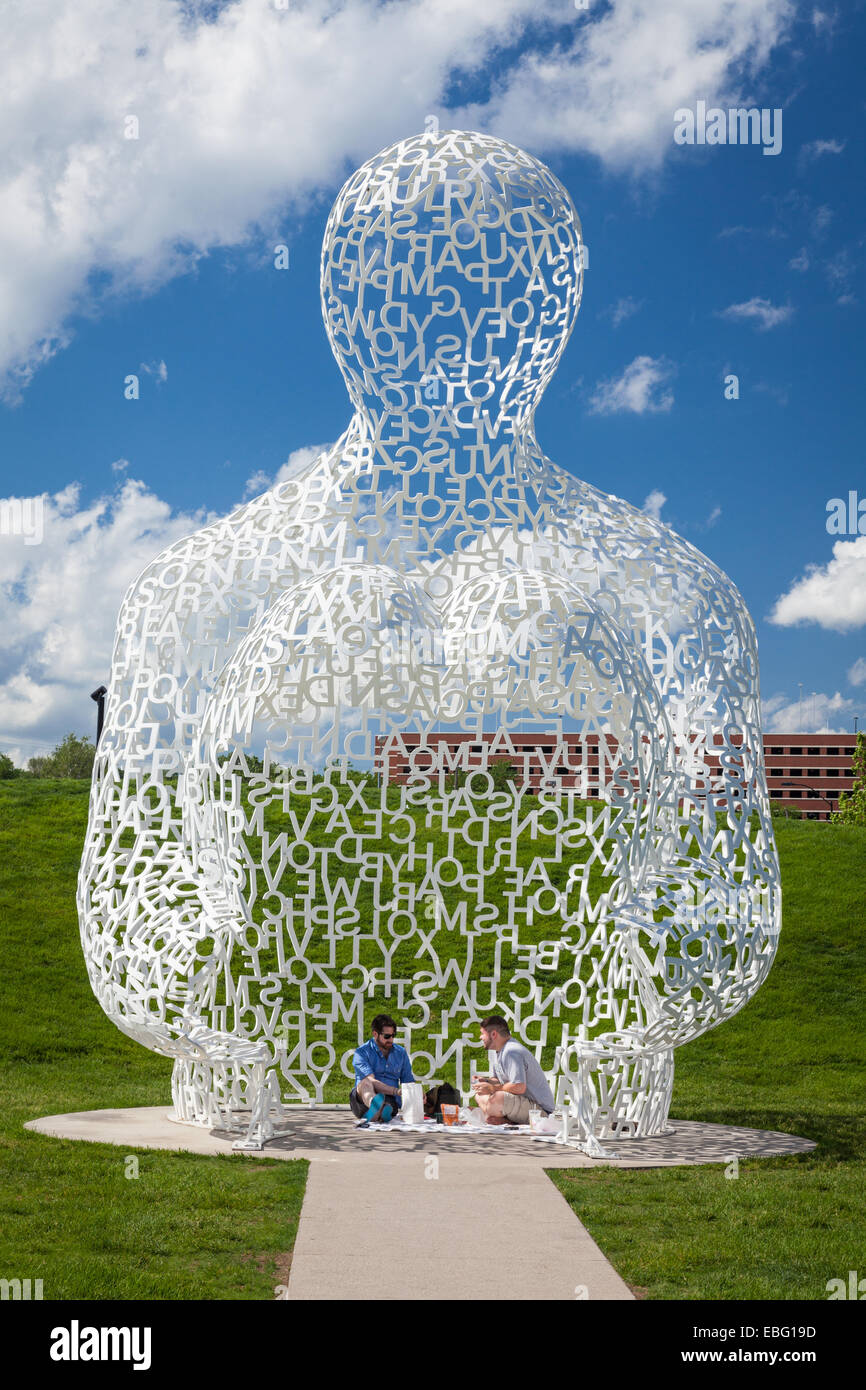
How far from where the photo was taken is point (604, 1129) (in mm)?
8945

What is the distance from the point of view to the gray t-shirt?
9.14 meters

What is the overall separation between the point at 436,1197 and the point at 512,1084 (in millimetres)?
2091

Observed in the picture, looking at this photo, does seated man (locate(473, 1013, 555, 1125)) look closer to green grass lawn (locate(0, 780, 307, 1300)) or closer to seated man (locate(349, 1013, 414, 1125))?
seated man (locate(349, 1013, 414, 1125))

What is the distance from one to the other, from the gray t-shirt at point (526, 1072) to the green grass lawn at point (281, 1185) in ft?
4.56

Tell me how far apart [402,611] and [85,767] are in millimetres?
31795

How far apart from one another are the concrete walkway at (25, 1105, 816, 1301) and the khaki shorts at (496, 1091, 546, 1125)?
16 centimetres

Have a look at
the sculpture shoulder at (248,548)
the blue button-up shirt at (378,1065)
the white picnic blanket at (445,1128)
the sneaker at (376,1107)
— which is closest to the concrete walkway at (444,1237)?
the white picnic blanket at (445,1128)

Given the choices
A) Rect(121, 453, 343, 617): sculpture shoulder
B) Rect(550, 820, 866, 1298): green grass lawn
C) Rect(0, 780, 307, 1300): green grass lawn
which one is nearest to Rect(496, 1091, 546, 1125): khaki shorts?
Rect(550, 820, 866, 1298): green grass lawn

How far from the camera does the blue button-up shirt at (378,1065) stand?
30.6 ft

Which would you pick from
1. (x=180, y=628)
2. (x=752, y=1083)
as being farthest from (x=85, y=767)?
(x=180, y=628)

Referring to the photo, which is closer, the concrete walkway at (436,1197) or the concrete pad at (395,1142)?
the concrete walkway at (436,1197)

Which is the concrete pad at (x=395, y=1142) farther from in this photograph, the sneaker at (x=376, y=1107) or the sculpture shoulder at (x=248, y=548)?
the sculpture shoulder at (x=248, y=548)

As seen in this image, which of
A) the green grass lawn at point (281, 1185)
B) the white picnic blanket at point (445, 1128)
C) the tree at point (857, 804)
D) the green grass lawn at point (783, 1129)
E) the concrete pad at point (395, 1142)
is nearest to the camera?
the green grass lawn at point (281, 1185)
